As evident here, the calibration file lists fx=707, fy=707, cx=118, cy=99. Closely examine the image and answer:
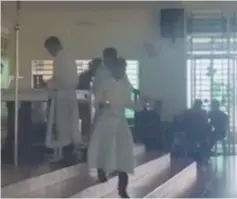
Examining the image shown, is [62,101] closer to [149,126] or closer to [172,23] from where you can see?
[149,126]

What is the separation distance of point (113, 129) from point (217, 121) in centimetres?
73

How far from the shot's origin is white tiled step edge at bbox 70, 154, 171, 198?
4121mm

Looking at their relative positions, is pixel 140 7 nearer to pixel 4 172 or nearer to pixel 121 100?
pixel 121 100

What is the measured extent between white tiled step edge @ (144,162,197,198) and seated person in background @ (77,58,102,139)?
572 millimetres

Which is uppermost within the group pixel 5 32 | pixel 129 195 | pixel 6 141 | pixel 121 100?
pixel 5 32

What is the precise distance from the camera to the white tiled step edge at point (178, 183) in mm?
4461

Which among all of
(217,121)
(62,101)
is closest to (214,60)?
(217,121)

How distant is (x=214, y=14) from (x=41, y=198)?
5.01 feet

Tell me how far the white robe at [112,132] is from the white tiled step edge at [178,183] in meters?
0.35

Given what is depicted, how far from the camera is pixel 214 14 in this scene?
14.2 ft

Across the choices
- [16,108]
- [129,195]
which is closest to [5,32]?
[16,108]

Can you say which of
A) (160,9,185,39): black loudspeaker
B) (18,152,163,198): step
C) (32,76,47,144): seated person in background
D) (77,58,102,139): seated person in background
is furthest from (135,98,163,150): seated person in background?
(32,76,47,144): seated person in background

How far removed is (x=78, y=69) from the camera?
4.40 metres

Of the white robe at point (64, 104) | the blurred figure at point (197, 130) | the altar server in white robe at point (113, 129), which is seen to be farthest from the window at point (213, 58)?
the white robe at point (64, 104)
